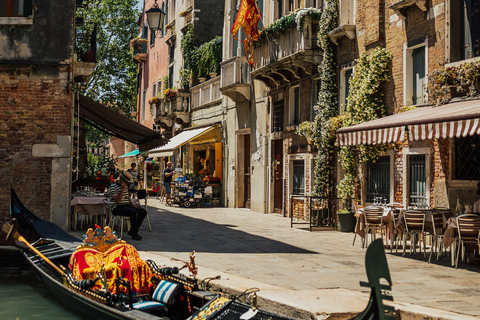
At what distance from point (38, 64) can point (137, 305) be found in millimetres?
7418

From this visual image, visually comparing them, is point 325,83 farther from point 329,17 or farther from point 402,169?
point 402,169

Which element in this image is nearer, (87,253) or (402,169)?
(87,253)

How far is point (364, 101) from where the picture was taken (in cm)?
1326

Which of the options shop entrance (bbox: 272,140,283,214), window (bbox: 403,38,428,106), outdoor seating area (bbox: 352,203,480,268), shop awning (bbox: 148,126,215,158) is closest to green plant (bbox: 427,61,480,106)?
window (bbox: 403,38,428,106)

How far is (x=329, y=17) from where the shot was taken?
1473 cm

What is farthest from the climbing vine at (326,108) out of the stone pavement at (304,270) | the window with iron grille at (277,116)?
the window with iron grille at (277,116)

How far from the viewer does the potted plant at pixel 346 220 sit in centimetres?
1383

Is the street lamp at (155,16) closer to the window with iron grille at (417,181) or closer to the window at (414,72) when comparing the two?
the window at (414,72)

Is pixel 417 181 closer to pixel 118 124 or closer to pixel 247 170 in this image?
pixel 118 124

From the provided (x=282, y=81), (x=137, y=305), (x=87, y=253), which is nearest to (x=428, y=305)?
(x=137, y=305)

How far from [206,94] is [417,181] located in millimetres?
13672

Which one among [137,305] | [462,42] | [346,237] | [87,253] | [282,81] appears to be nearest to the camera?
[137,305]

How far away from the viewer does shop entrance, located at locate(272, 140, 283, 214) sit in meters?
18.4

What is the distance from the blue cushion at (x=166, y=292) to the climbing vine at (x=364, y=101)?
789 cm
